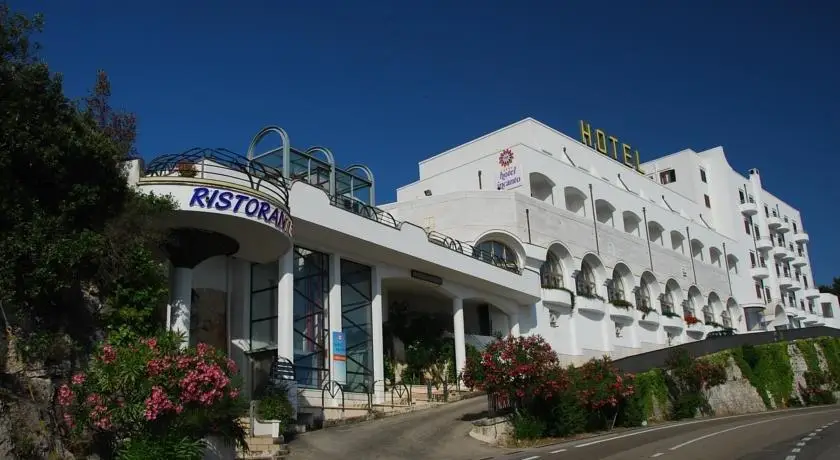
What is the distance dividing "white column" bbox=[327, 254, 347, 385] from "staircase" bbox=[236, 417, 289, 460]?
6.93 metres

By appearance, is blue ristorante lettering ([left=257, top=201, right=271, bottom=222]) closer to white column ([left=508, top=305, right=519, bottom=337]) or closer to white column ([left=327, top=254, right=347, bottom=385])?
white column ([left=327, top=254, right=347, bottom=385])

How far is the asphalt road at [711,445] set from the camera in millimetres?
15367

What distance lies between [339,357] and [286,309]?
3.42m

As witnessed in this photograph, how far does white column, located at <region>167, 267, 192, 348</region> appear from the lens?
63.7 ft

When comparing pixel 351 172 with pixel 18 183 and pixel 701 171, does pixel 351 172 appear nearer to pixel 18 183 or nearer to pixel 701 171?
pixel 18 183

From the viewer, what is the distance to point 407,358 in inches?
1205

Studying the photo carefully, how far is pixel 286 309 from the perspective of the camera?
74.5ft

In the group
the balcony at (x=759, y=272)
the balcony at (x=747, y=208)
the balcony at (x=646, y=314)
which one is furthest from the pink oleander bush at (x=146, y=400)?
the balcony at (x=747, y=208)

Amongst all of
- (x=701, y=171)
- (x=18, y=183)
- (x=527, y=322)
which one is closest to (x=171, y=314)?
(x=18, y=183)

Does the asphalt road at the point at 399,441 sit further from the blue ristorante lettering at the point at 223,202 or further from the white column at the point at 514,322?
the white column at the point at 514,322

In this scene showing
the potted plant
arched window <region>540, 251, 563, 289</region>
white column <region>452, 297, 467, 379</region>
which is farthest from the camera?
arched window <region>540, 251, 563, 289</region>

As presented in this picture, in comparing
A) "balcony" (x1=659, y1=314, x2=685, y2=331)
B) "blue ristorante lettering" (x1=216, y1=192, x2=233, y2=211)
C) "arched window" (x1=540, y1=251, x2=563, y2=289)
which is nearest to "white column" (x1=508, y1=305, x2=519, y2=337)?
"arched window" (x1=540, y1=251, x2=563, y2=289)

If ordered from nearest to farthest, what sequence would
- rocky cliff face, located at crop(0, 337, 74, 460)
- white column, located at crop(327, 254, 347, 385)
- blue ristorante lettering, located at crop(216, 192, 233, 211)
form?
rocky cliff face, located at crop(0, 337, 74, 460)
blue ristorante lettering, located at crop(216, 192, 233, 211)
white column, located at crop(327, 254, 347, 385)

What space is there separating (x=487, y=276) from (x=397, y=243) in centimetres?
663
